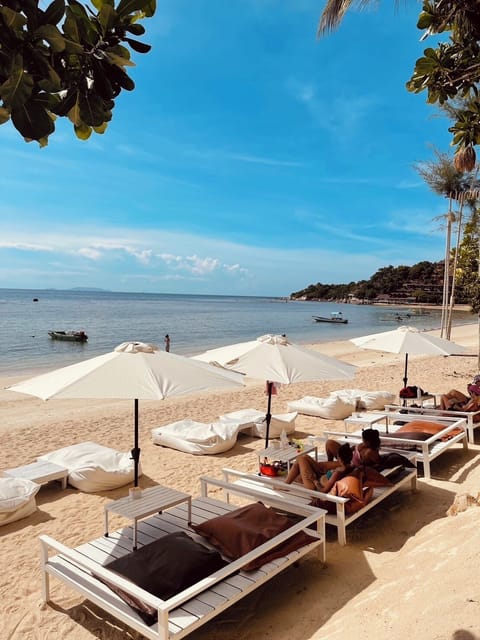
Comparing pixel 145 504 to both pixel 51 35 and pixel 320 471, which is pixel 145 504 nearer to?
pixel 320 471

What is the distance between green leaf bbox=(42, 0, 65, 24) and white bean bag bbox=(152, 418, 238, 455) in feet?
22.6

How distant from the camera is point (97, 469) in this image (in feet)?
20.1

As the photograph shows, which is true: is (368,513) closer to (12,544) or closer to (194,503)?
(194,503)

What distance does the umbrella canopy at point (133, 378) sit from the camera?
13.7 feet

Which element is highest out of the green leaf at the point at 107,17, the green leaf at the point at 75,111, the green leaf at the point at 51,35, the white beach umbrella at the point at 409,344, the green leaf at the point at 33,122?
the green leaf at the point at 107,17

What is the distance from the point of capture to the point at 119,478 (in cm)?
619

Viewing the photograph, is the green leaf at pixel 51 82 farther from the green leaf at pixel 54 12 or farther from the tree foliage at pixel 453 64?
the tree foliage at pixel 453 64

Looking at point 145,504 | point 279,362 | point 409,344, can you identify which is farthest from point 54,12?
point 409,344

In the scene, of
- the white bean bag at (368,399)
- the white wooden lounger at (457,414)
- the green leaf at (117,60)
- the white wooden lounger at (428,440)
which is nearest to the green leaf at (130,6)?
the green leaf at (117,60)

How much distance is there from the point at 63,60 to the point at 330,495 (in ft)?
13.8

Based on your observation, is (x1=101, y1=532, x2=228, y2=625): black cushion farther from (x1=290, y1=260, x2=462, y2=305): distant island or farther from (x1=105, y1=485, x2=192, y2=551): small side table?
(x1=290, y1=260, x2=462, y2=305): distant island

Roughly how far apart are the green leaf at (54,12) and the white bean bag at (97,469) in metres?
5.58

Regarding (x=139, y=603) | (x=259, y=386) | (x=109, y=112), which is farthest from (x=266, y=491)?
(x=259, y=386)

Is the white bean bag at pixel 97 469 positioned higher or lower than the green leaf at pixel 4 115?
lower
